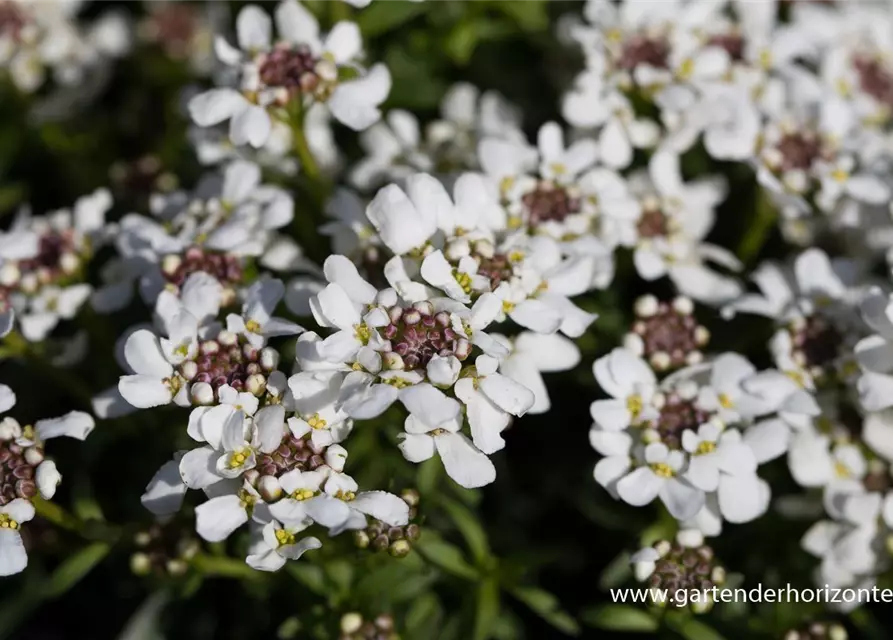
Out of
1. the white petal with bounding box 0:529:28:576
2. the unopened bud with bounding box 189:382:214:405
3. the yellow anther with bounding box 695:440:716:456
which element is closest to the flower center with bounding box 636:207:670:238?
the yellow anther with bounding box 695:440:716:456

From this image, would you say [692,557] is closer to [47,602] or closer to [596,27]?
[596,27]

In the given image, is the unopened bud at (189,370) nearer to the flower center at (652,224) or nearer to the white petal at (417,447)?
the white petal at (417,447)

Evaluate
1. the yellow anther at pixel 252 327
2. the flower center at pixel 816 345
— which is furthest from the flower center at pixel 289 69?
the flower center at pixel 816 345

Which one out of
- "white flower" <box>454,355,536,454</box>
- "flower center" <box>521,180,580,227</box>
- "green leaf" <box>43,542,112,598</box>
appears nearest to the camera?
"white flower" <box>454,355,536,454</box>

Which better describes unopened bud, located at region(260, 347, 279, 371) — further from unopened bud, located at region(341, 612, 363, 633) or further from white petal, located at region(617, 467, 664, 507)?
white petal, located at region(617, 467, 664, 507)

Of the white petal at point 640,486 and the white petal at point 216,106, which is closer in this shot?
the white petal at point 640,486

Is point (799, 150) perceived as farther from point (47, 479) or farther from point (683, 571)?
point (47, 479)
